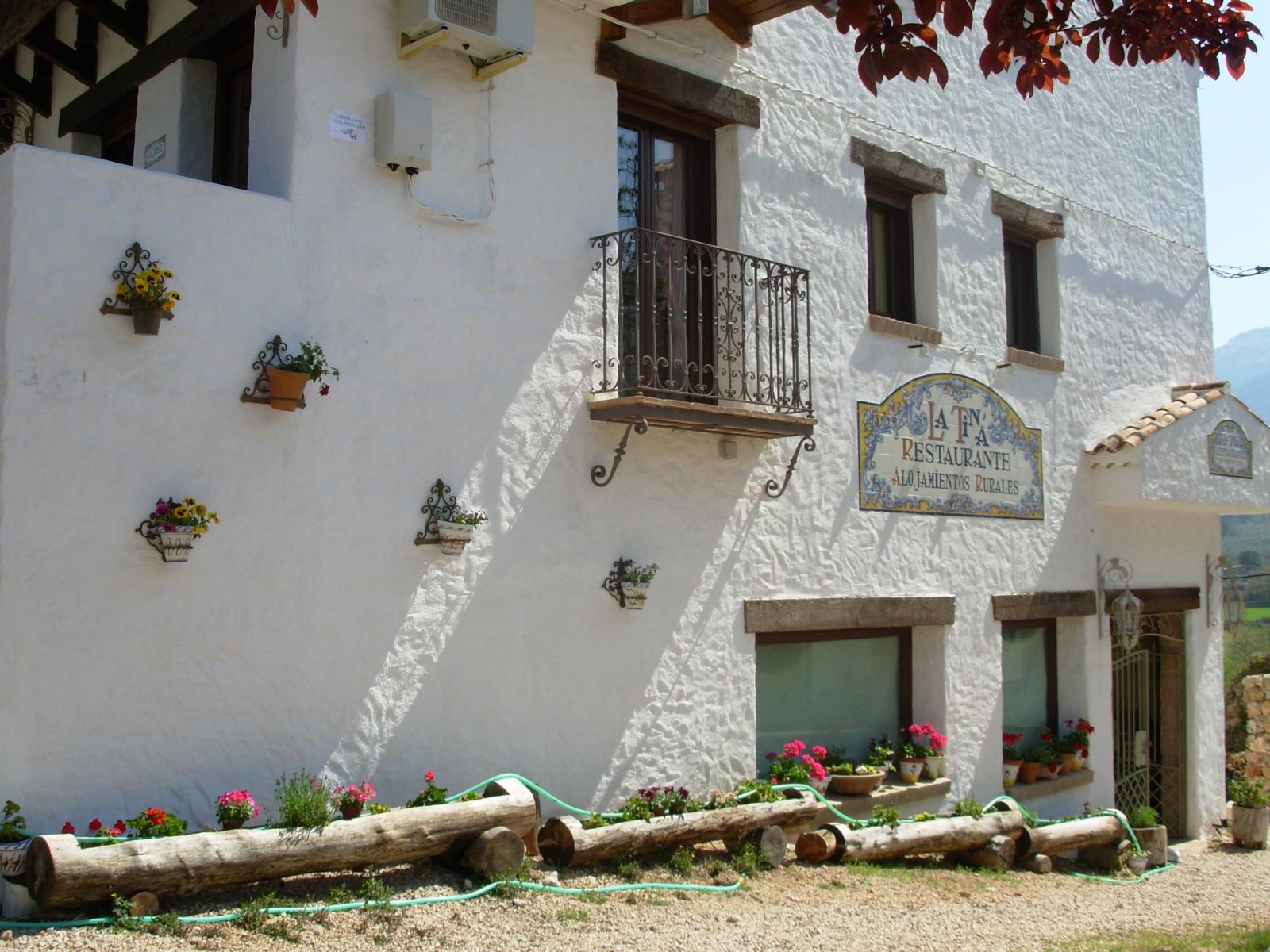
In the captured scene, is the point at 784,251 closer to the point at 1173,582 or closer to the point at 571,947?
the point at 571,947

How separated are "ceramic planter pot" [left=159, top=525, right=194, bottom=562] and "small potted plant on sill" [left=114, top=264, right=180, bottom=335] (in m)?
0.94

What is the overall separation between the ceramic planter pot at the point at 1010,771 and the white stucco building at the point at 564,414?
11.7 inches

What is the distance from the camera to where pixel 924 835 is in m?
8.89

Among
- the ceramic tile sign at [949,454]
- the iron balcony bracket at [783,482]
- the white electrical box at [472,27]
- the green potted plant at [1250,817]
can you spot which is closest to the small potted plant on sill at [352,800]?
the iron balcony bracket at [783,482]

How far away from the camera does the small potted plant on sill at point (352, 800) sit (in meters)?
6.16

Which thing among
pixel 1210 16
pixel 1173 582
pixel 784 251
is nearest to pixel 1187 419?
pixel 1173 582

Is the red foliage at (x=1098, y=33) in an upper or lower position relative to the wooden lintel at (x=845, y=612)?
upper

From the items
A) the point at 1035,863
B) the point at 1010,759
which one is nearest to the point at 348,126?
the point at 1035,863

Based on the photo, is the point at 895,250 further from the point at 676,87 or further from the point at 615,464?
the point at 615,464

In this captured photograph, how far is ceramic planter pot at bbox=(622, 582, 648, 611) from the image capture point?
795cm

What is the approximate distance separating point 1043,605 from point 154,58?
8479mm

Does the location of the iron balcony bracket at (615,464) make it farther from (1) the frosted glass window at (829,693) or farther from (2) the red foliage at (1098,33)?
(2) the red foliage at (1098,33)

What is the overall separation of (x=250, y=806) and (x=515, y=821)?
1.40 m

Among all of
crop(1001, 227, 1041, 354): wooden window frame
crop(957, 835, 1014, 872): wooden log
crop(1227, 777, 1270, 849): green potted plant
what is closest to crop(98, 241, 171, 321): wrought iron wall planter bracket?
crop(957, 835, 1014, 872): wooden log
